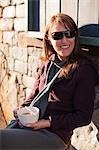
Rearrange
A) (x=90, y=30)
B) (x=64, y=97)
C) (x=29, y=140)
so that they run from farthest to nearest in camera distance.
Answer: (x=90, y=30)
(x=64, y=97)
(x=29, y=140)

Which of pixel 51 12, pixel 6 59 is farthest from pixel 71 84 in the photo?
pixel 6 59

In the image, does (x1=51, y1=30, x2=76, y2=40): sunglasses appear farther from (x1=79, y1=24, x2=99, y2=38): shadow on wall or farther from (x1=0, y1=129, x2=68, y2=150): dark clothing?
(x1=0, y1=129, x2=68, y2=150): dark clothing

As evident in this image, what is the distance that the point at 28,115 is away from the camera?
266 centimetres

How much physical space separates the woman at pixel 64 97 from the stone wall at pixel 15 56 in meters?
1.30

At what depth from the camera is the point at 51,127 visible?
2.64 metres

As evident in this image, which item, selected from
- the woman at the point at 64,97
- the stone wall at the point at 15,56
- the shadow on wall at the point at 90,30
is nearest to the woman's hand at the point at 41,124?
the woman at the point at 64,97

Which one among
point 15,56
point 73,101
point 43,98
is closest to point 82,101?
point 73,101

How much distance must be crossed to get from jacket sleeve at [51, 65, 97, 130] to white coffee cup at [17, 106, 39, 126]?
0.41ft

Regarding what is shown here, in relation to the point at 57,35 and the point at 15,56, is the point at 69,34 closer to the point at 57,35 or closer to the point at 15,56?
the point at 57,35

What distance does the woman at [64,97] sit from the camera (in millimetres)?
2580

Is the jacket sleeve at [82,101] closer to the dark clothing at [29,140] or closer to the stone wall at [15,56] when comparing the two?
the dark clothing at [29,140]

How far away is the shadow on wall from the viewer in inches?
117

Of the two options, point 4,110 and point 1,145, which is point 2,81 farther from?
point 1,145

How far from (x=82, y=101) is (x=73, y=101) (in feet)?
0.26
